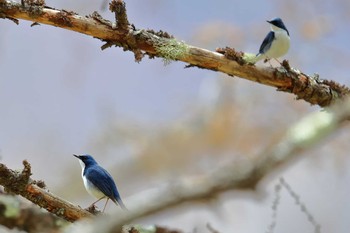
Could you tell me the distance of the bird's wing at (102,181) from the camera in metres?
2.35

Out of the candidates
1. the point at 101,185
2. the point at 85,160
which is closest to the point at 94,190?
the point at 101,185

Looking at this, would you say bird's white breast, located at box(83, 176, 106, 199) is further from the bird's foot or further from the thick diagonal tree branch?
the thick diagonal tree branch

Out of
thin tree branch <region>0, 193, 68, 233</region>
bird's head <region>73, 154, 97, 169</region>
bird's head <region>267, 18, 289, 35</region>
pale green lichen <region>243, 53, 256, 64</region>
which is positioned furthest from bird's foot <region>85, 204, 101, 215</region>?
bird's head <region>267, 18, 289, 35</region>

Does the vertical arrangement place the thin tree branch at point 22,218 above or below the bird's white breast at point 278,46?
below

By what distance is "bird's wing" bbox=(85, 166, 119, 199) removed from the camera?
7.70ft

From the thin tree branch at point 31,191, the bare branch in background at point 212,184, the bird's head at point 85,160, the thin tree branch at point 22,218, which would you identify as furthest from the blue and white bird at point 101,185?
the bare branch in background at point 212,184

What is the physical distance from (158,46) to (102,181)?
0.68 meters

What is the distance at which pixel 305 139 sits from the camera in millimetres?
737

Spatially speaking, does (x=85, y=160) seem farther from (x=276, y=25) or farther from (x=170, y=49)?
(x=276, y=25)

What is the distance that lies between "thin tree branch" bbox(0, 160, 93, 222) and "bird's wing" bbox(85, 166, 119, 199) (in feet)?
1.06

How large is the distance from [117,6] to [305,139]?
1.90 metres

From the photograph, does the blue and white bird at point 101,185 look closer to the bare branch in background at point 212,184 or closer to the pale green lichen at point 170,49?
the pale green lichen at point 170,49

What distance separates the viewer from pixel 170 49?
265 centimetres

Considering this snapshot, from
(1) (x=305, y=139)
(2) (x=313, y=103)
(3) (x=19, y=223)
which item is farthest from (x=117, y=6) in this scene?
(1) (x=305, y=139)
